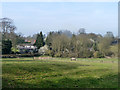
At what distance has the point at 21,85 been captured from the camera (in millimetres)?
9062

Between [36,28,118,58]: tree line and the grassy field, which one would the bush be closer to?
[36,28,118,58]: tree line

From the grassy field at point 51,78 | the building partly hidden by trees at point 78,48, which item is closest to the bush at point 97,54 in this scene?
the building partly hidden by trees at point 78,48

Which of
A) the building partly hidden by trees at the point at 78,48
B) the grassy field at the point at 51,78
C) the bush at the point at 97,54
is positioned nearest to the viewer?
the grassy field at the point at 51,78

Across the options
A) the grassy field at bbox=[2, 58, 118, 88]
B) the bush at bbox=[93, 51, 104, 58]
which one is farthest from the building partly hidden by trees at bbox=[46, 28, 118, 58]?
the grassy field at bbox=[2, 58, 118, 88]

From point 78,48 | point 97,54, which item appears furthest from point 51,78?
point 78,48

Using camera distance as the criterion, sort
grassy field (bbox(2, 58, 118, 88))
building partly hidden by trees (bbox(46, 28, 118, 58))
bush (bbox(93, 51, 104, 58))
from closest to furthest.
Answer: grassy field (bbox(2, 58, 118, 88)), bush (bbox(93, 51, 104, 58)), building partly hidden by trees (bbox(46, 28, 118, 58))

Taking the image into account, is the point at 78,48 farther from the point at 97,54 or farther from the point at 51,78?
the point at 51,78

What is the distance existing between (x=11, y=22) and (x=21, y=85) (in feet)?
123

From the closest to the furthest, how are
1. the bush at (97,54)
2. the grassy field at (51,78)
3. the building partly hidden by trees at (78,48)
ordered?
the grassy field at (51,78)
the bush at (97,54)
the building partly hidden by trees at (78,48)

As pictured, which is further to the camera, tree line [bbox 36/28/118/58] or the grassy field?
tree line [bbox 36/28/118/58]

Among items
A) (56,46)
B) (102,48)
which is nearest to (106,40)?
(102,48)

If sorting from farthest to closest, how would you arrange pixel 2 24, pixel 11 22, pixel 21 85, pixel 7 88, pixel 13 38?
pixel 13 38, pixel 11 22, pixel 2 24, pixel 21 85, pixel 7 88

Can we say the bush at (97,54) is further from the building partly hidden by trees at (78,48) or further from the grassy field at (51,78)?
the grassy field at (51,78)

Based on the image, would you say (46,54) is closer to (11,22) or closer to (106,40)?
(11,22)
